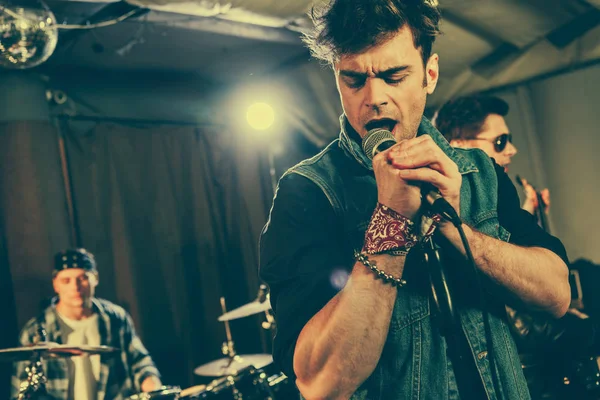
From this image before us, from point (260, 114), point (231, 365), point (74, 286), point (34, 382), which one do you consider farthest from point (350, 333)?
point (260, 114)

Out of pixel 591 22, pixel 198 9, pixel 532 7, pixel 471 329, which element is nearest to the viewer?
pixel 471 329

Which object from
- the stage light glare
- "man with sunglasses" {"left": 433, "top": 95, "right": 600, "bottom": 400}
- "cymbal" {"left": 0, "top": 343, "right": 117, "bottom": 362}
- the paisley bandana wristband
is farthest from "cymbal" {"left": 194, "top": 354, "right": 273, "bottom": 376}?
the paisley bandana wristband

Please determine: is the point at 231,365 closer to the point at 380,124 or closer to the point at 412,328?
the point at 412,328

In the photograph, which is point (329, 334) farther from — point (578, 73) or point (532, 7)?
point (578, 73)

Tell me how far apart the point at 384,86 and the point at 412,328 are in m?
0.53

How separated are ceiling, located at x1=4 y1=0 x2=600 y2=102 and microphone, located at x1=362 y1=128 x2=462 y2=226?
2610 mm

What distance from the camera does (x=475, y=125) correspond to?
12.0 feet

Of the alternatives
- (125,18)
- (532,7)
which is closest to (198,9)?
(125,18)

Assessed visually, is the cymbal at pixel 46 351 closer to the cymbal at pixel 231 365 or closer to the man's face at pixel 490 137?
the cymbal at pixel 231 365

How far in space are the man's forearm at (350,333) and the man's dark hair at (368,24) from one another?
503 millimetres

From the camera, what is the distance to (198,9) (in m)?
3.79

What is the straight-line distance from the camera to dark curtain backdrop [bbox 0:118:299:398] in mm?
5137

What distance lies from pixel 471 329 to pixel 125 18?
384 cm

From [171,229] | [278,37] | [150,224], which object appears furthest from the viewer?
[171,229]
